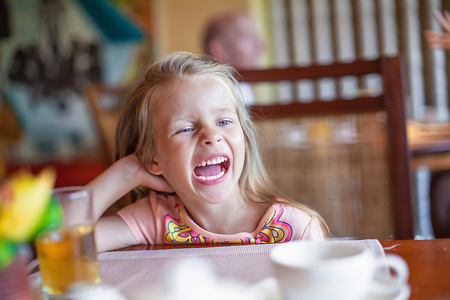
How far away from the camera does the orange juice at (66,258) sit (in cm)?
52

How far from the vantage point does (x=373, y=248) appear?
25.0 inches

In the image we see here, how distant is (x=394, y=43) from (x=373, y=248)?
3.74 meters

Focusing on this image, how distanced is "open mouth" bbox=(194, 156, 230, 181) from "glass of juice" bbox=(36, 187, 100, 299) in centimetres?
36

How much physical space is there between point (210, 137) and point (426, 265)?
42 centimetres

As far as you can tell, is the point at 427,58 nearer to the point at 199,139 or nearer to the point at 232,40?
the point at 232,40

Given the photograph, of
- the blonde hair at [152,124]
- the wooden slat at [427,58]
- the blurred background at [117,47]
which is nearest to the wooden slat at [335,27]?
the blurred background at [117,47]

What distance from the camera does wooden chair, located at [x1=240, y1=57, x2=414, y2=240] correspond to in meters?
1.18

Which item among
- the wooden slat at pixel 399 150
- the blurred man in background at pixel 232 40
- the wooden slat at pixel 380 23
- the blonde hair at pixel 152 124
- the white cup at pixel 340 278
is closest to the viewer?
the white cup at pixel 340 278

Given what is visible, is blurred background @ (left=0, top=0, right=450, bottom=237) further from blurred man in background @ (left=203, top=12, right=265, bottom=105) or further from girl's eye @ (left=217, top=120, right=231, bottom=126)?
girl's eye @ (left=217, top=120, right=231, bottom=126)

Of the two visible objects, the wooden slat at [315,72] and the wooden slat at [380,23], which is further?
the wooden slat at [380,23]

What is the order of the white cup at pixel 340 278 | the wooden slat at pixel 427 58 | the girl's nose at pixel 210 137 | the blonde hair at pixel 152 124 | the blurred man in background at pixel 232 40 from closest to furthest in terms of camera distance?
the white cup at pixel 340 278, the girl's nose at pixel 210 137, the blonde hair at pixel 152 124, the blurred man in background at pixel 232 40, the wooden slat at pixel 427 58

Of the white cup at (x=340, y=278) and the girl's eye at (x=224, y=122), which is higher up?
the girl's eye at (x=224, y=122)

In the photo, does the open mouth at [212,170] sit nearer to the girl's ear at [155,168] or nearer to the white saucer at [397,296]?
the girl's ear at [155,168]

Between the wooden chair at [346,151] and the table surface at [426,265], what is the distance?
1.76 ft
